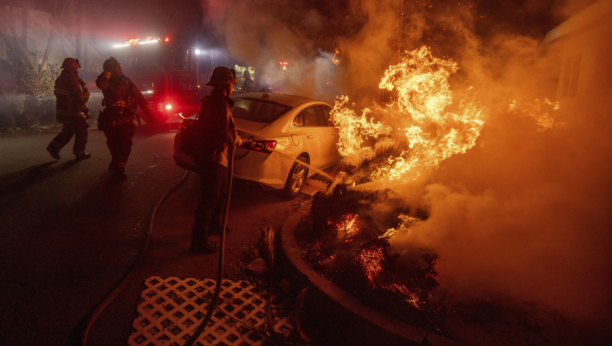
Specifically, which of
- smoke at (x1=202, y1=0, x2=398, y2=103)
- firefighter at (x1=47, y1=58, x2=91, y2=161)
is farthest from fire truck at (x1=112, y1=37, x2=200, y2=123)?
firefighter at (x1=47, y1=58, x2=91, y2=161)

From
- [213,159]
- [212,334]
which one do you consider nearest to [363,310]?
[212,334]

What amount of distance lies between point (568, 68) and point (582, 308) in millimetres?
9677

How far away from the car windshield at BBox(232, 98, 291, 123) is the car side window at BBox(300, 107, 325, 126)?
42cm

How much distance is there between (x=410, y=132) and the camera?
16.1 feet

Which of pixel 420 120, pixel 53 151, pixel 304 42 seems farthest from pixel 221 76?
pixel 304 42

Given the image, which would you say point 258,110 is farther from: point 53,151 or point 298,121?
point 53,151

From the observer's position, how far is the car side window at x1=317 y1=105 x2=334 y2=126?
695cm

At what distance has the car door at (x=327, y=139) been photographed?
670 centimetres

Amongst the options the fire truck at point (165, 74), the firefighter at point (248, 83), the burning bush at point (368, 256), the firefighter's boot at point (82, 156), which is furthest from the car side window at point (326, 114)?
the fire truck at point (165, 74)

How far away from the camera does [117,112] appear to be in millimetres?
6336

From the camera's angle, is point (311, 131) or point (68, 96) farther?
point (68, 96)

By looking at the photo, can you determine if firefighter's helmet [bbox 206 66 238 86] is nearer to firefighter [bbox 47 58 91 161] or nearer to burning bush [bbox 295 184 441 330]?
burning bush [bbox 295 184 441 330]

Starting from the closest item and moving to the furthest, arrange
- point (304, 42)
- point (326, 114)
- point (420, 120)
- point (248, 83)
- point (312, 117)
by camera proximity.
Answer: point (420, 120) → point (312, 117) → point (326, 114) → point (304, 42) → point (248, 83)

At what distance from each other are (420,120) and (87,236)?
4.51 m
